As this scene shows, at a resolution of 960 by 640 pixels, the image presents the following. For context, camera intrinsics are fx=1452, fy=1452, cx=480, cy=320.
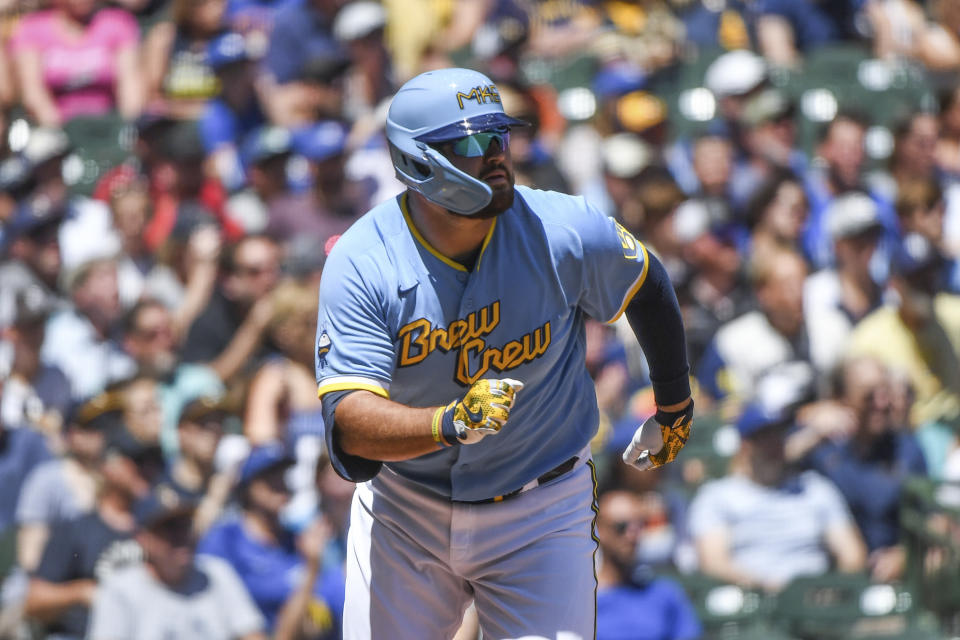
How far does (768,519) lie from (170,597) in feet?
8.28

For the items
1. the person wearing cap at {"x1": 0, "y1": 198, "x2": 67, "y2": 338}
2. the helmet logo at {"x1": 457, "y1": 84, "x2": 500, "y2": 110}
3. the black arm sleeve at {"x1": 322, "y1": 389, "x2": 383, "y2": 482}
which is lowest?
the person wearing cap at {"x1": 0, "y1": 198, "x2": 67, "y2": 338}

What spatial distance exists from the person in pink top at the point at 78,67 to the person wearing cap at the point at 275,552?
305cm

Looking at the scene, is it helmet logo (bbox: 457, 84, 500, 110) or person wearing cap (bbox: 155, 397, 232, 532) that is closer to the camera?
helmet logo (bbox: 457, 84, 500, 110)

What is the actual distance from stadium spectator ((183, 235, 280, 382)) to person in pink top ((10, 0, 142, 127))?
5.34 ft

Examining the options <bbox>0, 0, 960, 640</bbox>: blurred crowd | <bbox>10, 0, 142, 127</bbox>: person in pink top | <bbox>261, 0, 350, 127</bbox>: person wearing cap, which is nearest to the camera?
<bbox>0, 0, 960, 640</bbox>: blurred crowd

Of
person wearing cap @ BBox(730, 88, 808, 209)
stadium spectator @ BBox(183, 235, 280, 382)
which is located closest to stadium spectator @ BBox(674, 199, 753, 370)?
person wearing cap @ BBox(730, 88, 808, 209)

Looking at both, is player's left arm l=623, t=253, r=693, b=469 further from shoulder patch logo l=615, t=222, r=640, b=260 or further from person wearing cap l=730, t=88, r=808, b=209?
person wearing cap l=730, t=88, r=808, b=209

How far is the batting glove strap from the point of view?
402cm

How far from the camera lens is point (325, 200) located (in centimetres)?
751

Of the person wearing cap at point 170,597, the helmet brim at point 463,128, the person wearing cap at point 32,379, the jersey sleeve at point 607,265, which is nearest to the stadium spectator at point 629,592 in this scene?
the person wearing cap at point 170,597

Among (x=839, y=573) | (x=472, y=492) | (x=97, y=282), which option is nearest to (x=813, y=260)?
(x=839, y=573)

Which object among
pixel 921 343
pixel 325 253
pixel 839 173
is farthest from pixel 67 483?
pixel 839 173

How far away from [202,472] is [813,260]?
3.39 meters

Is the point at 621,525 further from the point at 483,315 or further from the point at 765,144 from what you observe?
the point at 765,144
